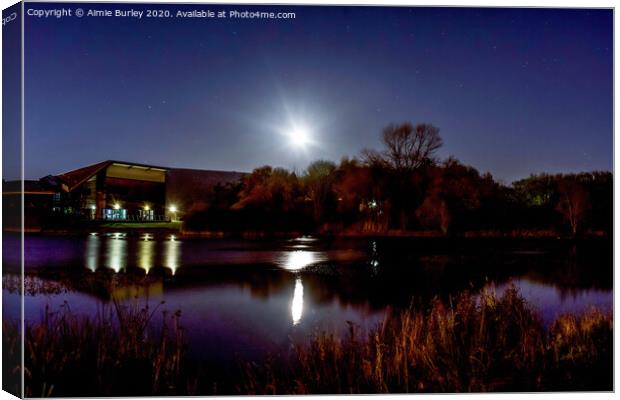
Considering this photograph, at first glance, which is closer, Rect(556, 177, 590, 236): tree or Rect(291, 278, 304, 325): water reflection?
Rect(291, 278, 304, 325): water reflection

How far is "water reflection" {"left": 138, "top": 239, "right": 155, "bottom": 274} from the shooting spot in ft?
26.7

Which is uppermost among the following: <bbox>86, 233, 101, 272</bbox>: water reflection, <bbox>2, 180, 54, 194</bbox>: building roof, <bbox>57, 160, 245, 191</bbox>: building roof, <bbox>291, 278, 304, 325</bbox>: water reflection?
<bbox>57, 160, 245, 191</bbox>: building roof

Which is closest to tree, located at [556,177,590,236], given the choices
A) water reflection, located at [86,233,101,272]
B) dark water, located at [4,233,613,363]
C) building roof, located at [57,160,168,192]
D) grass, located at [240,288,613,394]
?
dark water, located at [4,233,613,363]

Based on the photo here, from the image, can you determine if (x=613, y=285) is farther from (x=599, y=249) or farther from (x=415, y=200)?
(x=415, y=200)

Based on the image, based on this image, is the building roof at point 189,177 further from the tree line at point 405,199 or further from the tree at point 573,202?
the tree at point 573,202

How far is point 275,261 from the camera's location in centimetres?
898

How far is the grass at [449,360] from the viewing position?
22.0 ft

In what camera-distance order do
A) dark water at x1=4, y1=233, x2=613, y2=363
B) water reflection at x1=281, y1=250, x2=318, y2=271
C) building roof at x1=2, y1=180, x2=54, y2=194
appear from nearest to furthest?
building roof at x1=2, y1=180, x2=54, y2=194
dark water at x1=4, y1=233, x2=613, y2=363
water reflection at x1=281, y1=250, x2=318, y2=271

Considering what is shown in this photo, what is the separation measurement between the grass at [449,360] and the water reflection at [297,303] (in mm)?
476

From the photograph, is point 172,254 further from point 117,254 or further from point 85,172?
A: point 85,172

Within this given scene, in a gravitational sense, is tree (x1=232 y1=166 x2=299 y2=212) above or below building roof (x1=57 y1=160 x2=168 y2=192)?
below

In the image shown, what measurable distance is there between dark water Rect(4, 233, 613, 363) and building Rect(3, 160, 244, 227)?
1.28ft

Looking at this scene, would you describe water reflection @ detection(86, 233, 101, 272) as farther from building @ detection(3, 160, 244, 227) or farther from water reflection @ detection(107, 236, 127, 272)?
building @ detection(3, 160, 244, 227)

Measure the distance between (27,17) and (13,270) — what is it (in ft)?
9.86
